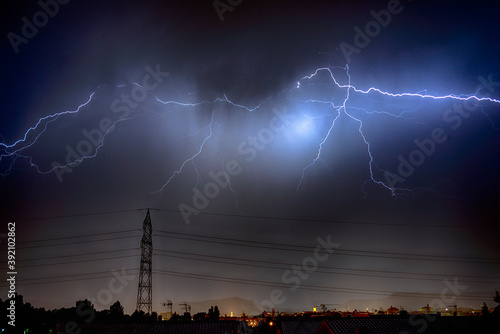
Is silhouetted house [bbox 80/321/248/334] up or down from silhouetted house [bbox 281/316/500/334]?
up

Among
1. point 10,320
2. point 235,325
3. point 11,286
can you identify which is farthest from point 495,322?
point 10,320

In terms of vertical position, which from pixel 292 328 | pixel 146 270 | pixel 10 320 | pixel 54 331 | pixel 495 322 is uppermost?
pixel 146 270

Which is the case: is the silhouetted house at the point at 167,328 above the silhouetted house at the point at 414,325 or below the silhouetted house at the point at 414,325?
above

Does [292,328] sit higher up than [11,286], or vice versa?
[11,286]

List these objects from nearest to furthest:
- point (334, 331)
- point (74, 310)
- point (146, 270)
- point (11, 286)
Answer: point (334, 331)
point (11, 286)
point (146, 270)
point (74, 310)

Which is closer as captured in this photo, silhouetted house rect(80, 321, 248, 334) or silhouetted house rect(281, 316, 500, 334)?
silhouetted house rect(281, 316, 500, 334)

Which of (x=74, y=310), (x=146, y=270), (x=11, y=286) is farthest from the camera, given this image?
(x=74, y=310)

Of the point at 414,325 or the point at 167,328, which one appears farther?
the point at 167,328

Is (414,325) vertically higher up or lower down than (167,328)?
lower down

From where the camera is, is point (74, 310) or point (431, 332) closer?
point (431, 332)

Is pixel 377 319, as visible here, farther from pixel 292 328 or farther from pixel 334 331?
pixel 292 328

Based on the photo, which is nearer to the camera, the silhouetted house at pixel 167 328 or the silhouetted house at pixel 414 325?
the silhouetted house at pixel 414 325
